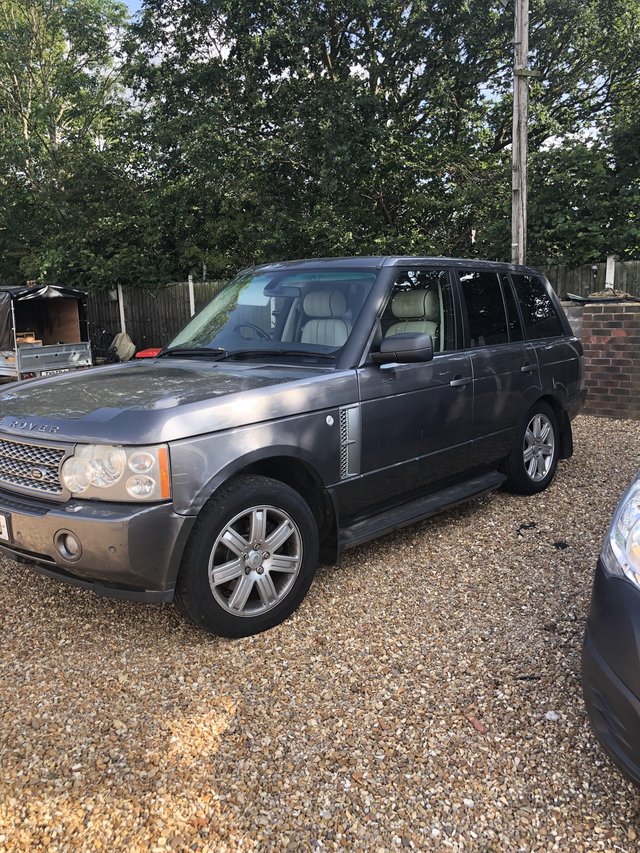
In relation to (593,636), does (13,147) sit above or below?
above

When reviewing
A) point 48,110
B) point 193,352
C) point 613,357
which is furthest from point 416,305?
point 48,110

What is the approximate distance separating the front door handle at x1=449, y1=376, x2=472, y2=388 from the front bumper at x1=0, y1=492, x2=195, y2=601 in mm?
2155

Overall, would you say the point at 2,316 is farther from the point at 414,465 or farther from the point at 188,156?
the point at 414,465

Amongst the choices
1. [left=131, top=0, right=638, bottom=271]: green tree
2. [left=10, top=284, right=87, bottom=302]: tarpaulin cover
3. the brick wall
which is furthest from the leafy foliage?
the brick wall

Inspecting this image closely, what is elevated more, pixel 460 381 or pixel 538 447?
pixel 460 381

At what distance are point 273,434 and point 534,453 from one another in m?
Result: 2.97

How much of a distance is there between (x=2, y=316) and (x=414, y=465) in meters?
12.7

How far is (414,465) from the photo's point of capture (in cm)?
411

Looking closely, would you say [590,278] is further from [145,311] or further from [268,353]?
[145,311]

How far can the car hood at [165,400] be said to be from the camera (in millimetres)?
2924

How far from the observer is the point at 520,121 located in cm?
1128

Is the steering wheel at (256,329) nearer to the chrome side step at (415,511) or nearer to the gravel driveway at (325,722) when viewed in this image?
the chrome side step at (415,511)

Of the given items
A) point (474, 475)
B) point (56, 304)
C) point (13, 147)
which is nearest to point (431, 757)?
point (474, 475)

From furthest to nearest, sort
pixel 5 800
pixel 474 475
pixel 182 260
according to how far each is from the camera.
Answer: pixel 182 260 → pixel 474 475 → pixel 5 800
